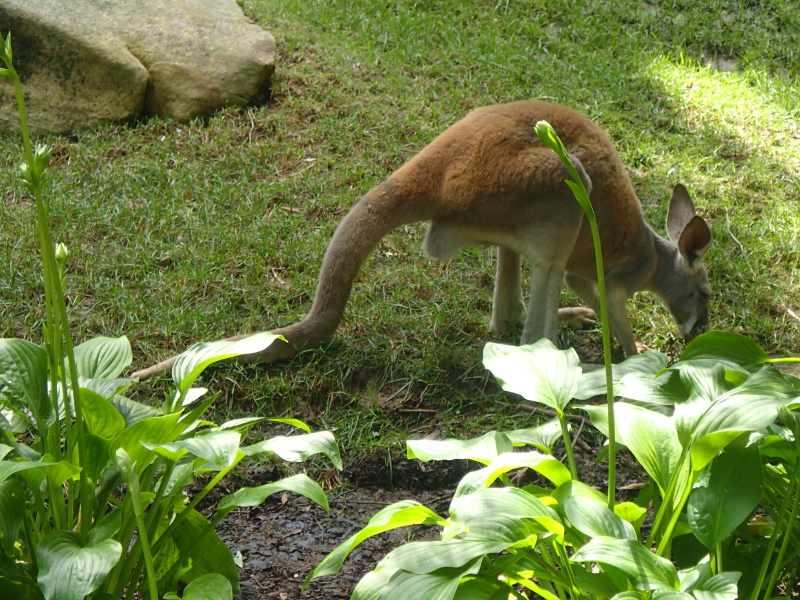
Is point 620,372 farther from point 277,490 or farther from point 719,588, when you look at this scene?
point 277,490

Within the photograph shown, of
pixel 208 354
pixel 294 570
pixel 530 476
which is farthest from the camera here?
pixel 530 476

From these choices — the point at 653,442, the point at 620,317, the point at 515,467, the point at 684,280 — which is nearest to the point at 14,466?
the point at 515,467

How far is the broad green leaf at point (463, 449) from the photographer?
2.34 m

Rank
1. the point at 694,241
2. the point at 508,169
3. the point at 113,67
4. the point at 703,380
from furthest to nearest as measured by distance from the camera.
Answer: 1. the point at 113,67
2. the point at 694,241
3. the point at 508,169
4. the point at 703,380

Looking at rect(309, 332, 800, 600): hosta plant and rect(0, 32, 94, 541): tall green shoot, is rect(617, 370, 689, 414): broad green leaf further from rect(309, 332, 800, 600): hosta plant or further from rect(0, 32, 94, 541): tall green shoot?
rect(0, 32, 94, 541): tall green shoot

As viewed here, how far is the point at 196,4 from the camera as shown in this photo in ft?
24.1

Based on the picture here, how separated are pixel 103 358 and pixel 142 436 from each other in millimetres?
687

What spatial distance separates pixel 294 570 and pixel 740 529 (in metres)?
1.56

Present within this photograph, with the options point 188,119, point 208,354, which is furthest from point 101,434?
point 188,119

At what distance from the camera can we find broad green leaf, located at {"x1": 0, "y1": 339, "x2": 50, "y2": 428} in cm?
243

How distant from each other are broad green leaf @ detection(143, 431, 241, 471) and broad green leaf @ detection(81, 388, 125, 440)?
28 centimetres

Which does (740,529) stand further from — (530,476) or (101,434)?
(101,434)

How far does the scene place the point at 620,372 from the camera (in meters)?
2.75

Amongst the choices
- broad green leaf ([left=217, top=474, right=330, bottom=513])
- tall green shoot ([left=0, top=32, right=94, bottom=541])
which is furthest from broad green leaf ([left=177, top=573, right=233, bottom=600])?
tall green shoot ([left=0, top=32, right=94, bottom=541])
